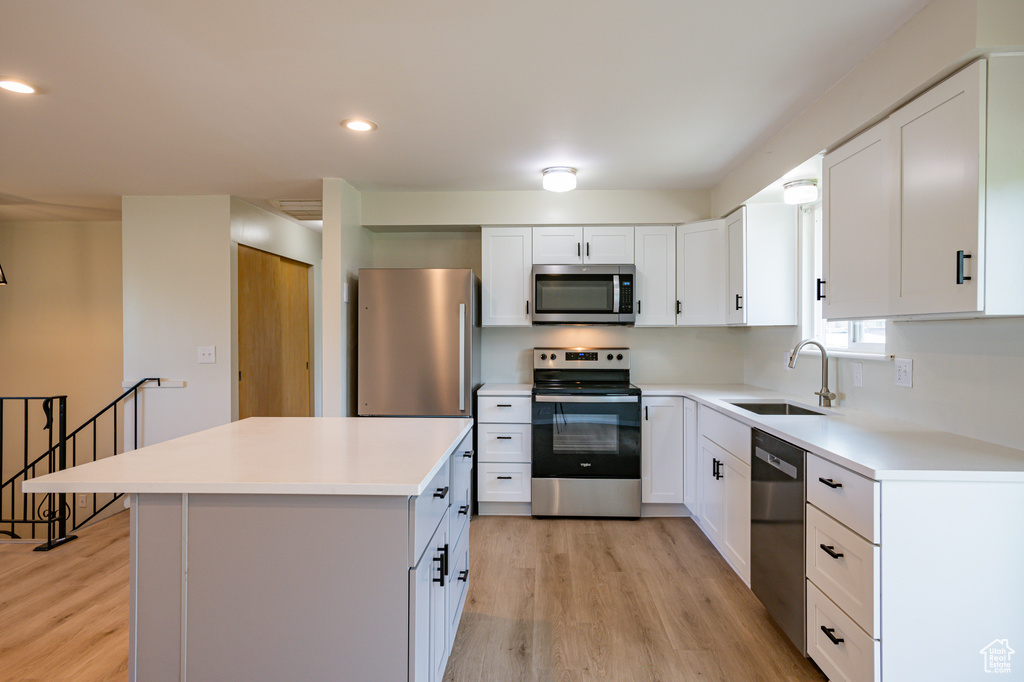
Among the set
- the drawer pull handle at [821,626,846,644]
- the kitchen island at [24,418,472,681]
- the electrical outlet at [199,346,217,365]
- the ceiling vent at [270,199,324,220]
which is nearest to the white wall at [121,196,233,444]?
the electrical outlet at [199,346,217,365]

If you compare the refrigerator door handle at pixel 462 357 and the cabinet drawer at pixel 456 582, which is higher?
the refrigerator door handle at pixel 462 357

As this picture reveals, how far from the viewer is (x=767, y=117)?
250 cm

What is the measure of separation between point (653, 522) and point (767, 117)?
251cm

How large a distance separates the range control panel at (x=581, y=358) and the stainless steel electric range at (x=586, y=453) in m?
0.39

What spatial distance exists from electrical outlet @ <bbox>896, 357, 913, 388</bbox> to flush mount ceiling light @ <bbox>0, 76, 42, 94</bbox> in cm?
372

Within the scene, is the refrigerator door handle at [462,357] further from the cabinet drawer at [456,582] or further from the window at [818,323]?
the window at [818,323]

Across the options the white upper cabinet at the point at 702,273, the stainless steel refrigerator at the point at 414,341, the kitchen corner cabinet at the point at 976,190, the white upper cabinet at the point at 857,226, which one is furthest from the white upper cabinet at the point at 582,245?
the kitchen corner cabinet at the point at 976,190

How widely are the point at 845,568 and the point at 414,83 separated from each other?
2304 millimetres

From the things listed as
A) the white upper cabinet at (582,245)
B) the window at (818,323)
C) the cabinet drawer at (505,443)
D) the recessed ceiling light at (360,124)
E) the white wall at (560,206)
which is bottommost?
the cabinet drawer at (505,443)

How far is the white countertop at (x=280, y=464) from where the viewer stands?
51.5 inches

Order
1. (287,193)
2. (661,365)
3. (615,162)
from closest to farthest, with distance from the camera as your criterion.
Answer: (615,162), (287,193), (661,365)

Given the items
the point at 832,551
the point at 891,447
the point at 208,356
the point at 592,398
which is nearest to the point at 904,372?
the point at 891,447

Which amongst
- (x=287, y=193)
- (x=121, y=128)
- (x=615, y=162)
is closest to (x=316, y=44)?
(x=121, y=128)

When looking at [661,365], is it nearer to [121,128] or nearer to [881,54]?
[881,54]
